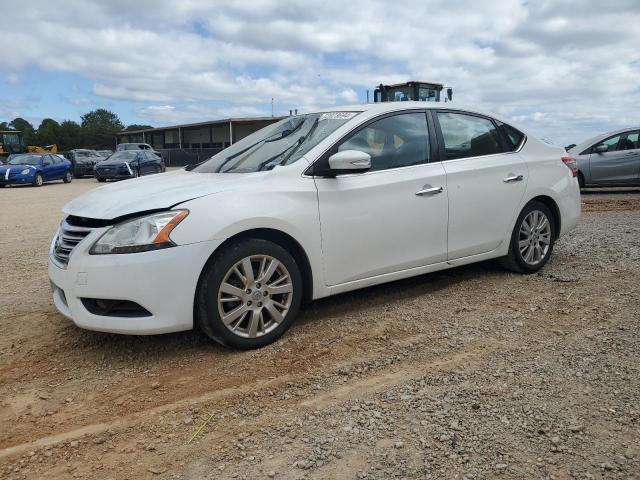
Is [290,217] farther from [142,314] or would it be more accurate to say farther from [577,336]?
[577,336]

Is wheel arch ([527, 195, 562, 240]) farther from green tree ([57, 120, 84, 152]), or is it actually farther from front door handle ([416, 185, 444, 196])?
green tree ([57, 120, 84, 152])

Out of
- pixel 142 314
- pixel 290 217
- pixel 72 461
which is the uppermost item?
pixel 290 217

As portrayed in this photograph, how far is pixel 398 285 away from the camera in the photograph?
511 cm

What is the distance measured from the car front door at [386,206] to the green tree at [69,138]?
9568cm

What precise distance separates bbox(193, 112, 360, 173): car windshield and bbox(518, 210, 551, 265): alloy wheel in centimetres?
215

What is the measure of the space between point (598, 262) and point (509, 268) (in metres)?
1.18

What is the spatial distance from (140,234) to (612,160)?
13.0 meters

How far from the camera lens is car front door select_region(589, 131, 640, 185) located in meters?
13.2

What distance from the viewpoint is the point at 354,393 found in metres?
3.06

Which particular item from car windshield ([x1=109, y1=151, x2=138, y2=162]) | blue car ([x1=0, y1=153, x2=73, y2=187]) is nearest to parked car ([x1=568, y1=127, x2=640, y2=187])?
car windshield ([x1=109, y1=151, x2=138, y2=162])

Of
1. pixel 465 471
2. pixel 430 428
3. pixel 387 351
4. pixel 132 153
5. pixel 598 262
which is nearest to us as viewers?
pixel 465 471

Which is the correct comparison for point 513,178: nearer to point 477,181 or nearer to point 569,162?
point 477,181

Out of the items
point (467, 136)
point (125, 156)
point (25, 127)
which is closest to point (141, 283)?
point (467, 136)

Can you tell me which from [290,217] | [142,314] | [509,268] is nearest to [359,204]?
[290,217]
